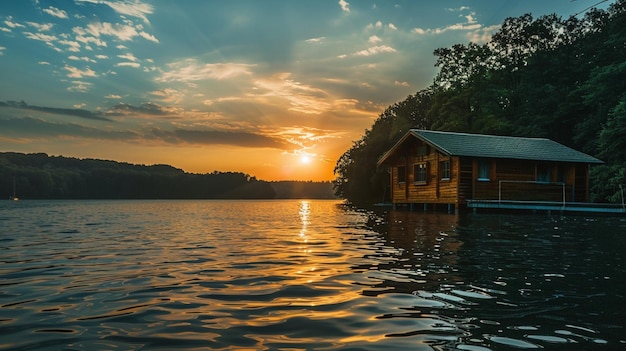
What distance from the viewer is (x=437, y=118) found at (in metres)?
58.0

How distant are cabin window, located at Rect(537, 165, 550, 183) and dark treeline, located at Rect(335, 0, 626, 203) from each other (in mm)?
A: 4858

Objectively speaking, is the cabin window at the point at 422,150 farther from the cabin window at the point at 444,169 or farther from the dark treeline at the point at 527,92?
the dark treeline at the point at 527,92

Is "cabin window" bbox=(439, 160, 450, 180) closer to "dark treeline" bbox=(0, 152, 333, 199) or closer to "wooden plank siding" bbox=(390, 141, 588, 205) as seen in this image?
"wooden plank siding" bbox=(390, 141, 588, 205)

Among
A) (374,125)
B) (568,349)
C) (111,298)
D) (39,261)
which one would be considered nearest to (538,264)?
(568,349)

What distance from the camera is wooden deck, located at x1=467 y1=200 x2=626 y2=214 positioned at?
91.3ft

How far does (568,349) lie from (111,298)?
5249 millimetres

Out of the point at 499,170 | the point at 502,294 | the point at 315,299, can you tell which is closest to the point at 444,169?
the point at 499,170

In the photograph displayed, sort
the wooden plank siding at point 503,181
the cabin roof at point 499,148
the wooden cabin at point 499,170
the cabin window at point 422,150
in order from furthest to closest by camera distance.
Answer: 1. the cabin window at point 422,150
2. the wooden plank siding at point 503,181
3. the wooden cabin at point 499,170
4. the cabin roof at point 499,148

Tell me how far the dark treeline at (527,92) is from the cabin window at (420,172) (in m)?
13.0

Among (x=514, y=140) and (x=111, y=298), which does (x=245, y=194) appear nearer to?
(x=514, y=140)

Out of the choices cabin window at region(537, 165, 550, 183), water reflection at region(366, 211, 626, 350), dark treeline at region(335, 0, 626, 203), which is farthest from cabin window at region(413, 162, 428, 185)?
water reflection at region(366, 211, 626, 350)

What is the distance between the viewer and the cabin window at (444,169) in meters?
32.8

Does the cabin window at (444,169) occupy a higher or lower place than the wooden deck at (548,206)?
higher

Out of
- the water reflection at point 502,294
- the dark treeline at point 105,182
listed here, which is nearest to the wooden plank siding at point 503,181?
the water reflection at point 502,294
